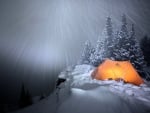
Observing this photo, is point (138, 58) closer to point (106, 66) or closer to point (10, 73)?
point (106, 66)

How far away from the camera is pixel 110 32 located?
34.7 m

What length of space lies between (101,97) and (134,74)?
981 centimetres

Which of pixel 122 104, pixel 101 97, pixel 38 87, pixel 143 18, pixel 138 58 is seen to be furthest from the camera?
pixel 38 87

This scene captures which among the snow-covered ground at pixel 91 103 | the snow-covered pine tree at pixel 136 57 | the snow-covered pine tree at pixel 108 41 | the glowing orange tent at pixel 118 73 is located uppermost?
the snow-covered pine tree at pixel 108 41

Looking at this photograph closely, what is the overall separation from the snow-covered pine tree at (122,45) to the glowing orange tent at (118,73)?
7.61 metres

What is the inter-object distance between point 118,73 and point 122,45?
977cm

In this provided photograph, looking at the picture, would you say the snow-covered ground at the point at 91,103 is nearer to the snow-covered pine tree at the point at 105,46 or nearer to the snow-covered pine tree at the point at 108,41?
the snow-covered pine tree at the point at 108,41

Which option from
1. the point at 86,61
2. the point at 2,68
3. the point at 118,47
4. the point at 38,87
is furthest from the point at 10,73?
the point at 118,47

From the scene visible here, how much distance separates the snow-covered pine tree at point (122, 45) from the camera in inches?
1205

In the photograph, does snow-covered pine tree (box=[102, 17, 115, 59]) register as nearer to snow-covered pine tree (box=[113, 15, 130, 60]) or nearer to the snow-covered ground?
snow-covered pine tree (box=[113, 15, 130, 60])

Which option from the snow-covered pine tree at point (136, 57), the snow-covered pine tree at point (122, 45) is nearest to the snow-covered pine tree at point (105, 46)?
the snow-covered pine tree at point (122, 45)

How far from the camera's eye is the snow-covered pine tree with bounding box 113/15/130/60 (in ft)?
100

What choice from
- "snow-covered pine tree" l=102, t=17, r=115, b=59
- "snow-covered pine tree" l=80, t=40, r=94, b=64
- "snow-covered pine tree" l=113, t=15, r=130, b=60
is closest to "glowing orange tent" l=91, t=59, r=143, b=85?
"snow-covered pine tree" l=113, t=15, r=130, b=60

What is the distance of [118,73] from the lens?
73.3 feet
